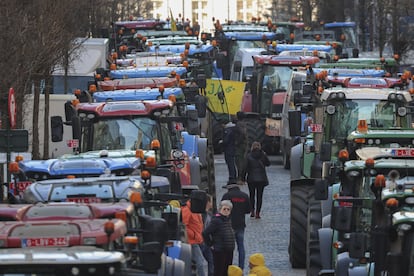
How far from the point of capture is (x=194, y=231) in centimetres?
2147

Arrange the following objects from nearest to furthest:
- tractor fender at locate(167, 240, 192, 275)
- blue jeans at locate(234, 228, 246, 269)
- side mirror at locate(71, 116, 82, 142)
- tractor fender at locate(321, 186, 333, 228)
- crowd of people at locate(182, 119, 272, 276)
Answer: tractor fender at locate(167, 240, 192, 275) → crowd of people at locate(182, 119, 272, 276) → tractor fender at locate(321, 186, 333, 228) → blue jeans at locate(234, 228, 246, 269) → side mirror at locate(71, 116, 82, 142)

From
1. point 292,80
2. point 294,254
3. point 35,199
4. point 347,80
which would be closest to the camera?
point 35,199

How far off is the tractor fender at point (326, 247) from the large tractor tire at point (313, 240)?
4.08 feet

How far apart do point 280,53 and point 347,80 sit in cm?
1564

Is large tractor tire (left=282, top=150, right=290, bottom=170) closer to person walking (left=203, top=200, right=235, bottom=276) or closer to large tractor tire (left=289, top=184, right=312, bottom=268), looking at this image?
large tractor tire (left=289, top=184, right=312, bottom=268)

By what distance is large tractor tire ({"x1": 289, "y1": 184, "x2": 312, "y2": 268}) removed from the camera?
23.6 meters

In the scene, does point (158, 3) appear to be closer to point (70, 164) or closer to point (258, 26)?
point (258, 26)

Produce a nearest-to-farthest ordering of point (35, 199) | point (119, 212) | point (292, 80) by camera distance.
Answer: point (119, 212), point (35, 199), point (292, 80)

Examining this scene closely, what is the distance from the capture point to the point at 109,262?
12.2m

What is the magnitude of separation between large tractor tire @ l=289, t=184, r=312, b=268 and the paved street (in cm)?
24

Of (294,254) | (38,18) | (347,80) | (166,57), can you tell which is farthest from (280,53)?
(294,254)

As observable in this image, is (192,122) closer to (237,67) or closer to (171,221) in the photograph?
(171,221)

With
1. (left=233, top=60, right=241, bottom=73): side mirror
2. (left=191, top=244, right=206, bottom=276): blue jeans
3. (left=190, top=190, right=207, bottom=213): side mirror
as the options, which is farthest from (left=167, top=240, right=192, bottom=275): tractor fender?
(left=233, top=60, right=241, bottom=73): side mirror

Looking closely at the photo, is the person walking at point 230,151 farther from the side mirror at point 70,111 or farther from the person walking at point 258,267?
the person walking at point 258,267
